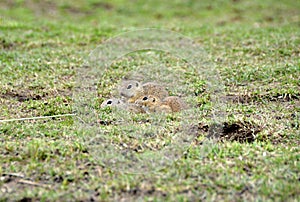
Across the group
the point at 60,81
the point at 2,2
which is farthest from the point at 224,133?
the point at 2,2

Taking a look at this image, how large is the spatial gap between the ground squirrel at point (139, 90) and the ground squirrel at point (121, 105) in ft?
0.41

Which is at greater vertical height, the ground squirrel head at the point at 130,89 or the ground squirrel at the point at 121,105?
the ground squirrel head at the point at 130,89

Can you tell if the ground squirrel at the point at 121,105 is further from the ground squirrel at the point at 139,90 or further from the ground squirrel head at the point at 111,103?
the ground squirrel at the point at 139,90

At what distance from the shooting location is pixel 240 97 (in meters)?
4.45

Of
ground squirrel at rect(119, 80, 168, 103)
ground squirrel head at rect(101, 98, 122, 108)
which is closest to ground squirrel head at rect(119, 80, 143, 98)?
ground squirrel at rect(119, 80, 168, 103)

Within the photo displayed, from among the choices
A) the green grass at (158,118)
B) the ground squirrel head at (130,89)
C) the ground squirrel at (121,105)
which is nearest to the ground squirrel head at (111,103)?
the ground squirrel at (121,105)

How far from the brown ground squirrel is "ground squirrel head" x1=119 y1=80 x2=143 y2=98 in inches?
8.9

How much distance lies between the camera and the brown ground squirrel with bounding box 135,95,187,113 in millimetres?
4016

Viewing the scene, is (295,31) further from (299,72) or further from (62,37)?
(62,37)

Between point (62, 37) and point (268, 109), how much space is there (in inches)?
131

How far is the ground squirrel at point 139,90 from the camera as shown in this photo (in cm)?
427

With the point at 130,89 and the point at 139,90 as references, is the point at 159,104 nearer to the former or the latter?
the point at 139,90

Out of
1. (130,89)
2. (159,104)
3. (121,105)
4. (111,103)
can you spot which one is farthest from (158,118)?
(130,89)

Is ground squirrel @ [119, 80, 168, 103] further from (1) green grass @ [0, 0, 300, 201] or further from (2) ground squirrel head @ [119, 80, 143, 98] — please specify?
(1) green grass @ [0, 0, 300, 201]
